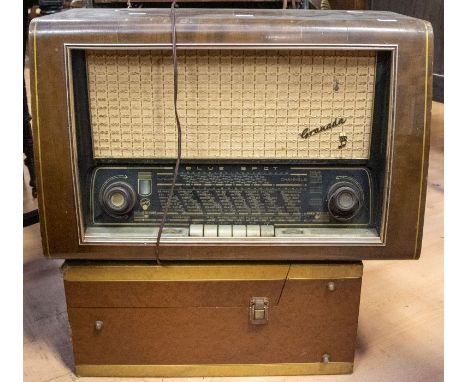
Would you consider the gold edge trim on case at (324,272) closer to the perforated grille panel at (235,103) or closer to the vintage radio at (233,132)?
the vintage radio at (233,132)

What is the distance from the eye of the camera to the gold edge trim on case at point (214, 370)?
1137 millimetres

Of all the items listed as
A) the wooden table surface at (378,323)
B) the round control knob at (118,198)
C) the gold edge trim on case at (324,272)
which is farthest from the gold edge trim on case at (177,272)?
the wooden table surface at (378,323)

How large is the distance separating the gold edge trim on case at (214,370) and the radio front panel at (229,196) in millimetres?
300

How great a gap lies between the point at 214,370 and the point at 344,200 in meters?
0.44

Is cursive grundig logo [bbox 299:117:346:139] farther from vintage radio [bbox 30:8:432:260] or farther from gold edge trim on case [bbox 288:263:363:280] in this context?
gold edge trim on case [bbox 288:263:363:280]

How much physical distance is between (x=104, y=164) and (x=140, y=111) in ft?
0.41

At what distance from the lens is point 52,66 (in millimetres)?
934

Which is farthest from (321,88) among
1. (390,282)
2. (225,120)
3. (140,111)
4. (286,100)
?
(390,282)

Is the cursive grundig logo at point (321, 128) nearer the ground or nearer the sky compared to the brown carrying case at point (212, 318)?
nearer the sky

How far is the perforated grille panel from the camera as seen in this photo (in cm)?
97

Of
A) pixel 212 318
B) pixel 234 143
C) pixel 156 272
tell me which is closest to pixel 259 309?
pixel 212 318

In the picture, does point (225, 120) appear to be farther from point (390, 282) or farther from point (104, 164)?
point (390, 282)

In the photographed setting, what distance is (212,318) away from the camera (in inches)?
43.4

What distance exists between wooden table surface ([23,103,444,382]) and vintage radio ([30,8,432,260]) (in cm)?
29
